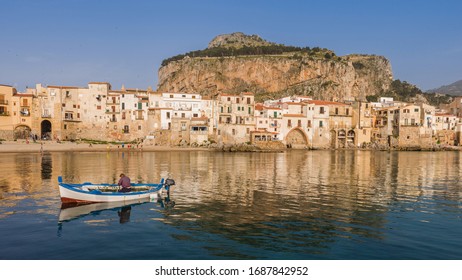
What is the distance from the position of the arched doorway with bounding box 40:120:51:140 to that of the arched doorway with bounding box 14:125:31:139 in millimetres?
3235

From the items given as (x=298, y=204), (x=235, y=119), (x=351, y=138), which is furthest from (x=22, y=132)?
(x=351, y=138)

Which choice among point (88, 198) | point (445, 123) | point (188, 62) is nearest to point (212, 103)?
point (88, 198)

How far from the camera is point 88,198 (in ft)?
75.3

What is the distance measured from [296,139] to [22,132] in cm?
6886

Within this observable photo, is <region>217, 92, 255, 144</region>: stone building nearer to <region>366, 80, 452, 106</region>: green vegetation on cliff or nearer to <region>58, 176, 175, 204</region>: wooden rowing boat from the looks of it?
<region>58, 176, 175, 204</region>: wooden rowing boat

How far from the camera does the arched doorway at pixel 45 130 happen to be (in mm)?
86375

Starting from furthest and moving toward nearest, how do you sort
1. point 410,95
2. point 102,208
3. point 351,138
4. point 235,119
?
point 410,95, point 351,138, point 235,119, point 102,208

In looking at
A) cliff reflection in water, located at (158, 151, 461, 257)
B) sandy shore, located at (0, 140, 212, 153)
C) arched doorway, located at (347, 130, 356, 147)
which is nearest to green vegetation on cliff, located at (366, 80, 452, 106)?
arched doorway, located at (347, 130, 356, 147)

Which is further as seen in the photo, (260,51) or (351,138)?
(260,51)

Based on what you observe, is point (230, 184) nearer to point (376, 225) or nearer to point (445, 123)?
point (376, 225)

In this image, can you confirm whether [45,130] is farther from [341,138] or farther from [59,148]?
[341,138]

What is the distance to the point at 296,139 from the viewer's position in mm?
99312

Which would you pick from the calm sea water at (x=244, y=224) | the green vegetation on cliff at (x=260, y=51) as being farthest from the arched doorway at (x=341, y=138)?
the green vegetation on cliff at (x=260, y=51)

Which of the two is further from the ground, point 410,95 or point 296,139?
point 410,95
